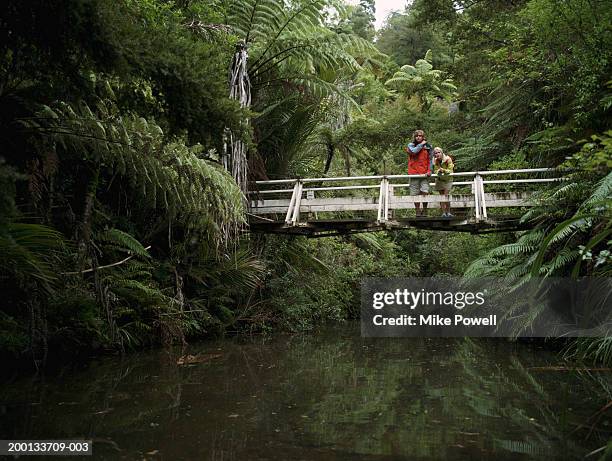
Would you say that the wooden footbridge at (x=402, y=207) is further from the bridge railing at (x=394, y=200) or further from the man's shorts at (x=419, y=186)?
the man's shorts at (x=419, y=186)

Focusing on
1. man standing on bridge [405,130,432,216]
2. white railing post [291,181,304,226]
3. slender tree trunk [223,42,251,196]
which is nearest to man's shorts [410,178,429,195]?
man standing on bridge [405,130,432,216]

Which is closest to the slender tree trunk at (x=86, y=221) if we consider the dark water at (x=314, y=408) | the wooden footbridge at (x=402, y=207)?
the dark water at (x=314, y=408)

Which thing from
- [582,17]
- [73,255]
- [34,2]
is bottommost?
[73,255]

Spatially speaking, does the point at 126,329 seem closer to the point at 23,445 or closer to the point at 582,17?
the point at 23,445

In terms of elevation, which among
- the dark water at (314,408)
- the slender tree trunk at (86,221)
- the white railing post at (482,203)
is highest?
the white railing post at (482,203)

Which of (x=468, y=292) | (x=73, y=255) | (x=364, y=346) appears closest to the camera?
(x=73, y=255)

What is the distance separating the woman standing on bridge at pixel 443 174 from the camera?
33.0ft

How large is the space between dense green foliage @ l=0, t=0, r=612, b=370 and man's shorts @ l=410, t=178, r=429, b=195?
4.72 ft

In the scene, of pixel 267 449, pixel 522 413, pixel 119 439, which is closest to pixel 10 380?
pixel 119 439

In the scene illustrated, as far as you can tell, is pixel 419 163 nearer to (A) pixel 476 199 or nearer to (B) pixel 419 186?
(B) pixel 419 186

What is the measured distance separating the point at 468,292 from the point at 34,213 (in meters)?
7.98

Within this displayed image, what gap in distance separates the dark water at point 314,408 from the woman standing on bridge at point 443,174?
2.92 m

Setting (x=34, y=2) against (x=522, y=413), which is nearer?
(x=34, y=2)

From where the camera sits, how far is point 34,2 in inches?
155
